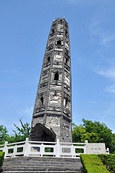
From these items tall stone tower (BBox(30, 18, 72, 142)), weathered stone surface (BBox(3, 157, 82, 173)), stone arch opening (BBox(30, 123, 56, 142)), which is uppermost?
tall stone tower (BBox(30, 18, 72, 142))

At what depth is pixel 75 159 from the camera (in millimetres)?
11805

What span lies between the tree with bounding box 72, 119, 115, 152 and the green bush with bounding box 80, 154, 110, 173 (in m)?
20.8

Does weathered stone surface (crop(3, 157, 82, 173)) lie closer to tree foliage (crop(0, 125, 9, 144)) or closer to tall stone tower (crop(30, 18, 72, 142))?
tall stone tower (crop(30, 18, 72, 142))

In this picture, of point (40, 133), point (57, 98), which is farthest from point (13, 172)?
point (57, 98)

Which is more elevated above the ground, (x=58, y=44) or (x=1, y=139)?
(x=58, y=44)

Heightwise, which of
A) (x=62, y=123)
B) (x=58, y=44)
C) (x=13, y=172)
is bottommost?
(x=13, y=172)

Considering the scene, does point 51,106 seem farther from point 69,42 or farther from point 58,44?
point 69,42

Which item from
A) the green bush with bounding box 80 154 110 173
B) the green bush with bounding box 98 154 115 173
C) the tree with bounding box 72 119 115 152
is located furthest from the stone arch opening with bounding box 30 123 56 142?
the tree with bounding box 72 119 115 152

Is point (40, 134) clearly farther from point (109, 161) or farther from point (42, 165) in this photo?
point (109, 161)

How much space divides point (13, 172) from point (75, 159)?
3.81 metres

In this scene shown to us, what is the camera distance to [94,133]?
31.4 meters

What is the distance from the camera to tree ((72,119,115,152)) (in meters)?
31.0

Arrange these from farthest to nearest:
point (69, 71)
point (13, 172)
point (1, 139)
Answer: point (1, 139) → point (69, 71) → point (13, 172)

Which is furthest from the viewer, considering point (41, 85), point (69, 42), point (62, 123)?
point (69, 42)
